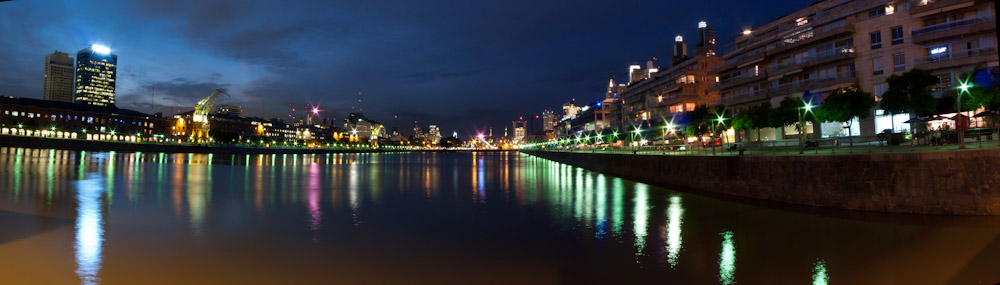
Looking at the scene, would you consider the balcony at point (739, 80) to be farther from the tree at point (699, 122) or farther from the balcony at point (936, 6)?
the balcony at point (936, 6)

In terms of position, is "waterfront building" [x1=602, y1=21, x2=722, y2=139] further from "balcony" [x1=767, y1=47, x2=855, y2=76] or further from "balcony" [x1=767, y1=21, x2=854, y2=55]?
"balcony" [x1=767, y1=21, x2=854, y2=55]

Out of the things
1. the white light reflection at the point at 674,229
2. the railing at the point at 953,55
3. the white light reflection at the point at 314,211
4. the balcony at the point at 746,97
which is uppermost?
the railing at the point at 953,55

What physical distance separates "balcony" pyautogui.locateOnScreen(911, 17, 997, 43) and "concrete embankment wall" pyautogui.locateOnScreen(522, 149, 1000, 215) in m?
25.8

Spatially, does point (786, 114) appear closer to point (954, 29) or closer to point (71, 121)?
point (954, 29)

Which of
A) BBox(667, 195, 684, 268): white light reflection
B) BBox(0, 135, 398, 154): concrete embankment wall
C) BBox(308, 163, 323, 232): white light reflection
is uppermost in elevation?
BBox(0, 135, 398, 154): concrete embankment wall

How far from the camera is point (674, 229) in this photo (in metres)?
18.9

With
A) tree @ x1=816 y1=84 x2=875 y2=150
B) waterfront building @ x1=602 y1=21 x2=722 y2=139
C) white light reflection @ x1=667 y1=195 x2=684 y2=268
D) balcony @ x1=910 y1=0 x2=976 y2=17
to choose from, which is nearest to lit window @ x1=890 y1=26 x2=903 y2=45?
balcony @ x1=910 y1=0 x2=976 y2=17

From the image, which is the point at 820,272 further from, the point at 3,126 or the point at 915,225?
the point at 3,126

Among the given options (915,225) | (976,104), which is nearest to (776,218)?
(915,225)

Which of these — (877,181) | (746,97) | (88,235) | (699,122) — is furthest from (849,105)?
(88,235)

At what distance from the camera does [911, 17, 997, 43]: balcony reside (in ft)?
124

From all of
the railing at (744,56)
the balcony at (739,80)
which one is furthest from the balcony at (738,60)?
the balcony at (739,80)

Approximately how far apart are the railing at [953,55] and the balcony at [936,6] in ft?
12.1

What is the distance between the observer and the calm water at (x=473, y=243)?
40.3 feet
